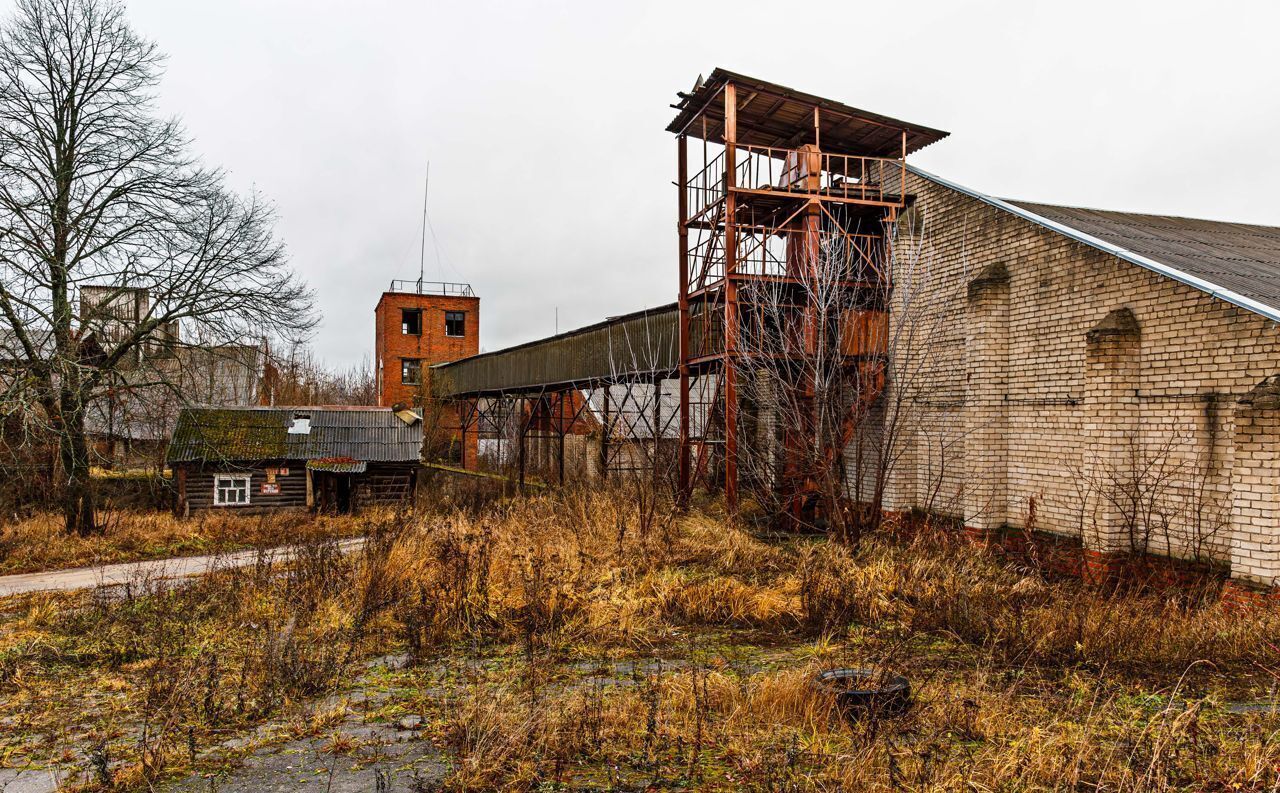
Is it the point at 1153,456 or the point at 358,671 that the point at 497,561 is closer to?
the point at 358,671

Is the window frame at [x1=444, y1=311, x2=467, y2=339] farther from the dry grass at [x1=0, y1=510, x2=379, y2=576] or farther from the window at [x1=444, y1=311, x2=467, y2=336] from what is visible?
the dry grass at [x1=0, y1=510, x2=379, y2=576]

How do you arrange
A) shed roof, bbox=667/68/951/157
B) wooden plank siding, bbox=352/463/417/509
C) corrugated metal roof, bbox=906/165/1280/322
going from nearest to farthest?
corrugated metal roof, bbox=906/165/1280/322 < shed roof, bbox=667/68/951/157 < wooden plank siding, bbox=352/463/417/509

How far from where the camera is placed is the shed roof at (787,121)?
43.3 ft

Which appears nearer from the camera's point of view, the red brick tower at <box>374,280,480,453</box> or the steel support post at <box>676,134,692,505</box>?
the steel support post at <box>676,134,692,505</box>

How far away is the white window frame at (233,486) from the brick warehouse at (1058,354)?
1121cm

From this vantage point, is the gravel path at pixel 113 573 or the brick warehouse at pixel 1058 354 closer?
the brick warehouse at pixel 1058 354

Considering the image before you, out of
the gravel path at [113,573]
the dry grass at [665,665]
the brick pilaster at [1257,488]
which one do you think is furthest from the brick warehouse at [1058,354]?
the gravel path at [113,573]

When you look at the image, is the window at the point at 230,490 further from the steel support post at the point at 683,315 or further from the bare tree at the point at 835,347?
the bare tree at the point at 835,347

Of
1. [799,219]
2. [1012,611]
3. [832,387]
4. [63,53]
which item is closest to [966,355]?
[832,387]

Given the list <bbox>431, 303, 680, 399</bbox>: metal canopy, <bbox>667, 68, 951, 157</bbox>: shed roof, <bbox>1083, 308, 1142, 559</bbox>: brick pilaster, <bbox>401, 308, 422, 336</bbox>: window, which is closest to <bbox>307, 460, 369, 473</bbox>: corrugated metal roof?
<bbox>431, 303, 680, 399</bbox>: metal canopy

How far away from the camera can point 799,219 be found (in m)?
14.9

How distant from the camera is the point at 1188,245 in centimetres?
1122

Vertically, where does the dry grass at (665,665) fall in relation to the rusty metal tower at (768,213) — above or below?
below

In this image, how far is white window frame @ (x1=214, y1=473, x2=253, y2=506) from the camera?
63.5 ft
